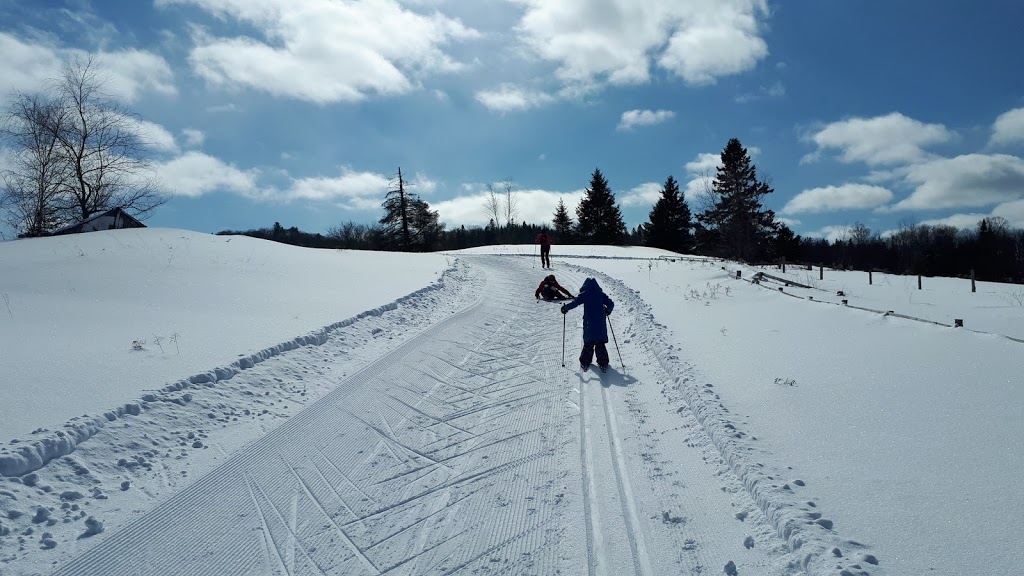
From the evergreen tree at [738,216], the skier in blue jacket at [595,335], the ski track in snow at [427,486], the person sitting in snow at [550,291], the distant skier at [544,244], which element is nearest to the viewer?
the ski track in snow at [427,486]

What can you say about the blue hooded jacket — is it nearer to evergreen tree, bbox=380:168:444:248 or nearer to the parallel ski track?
the parallel ski track

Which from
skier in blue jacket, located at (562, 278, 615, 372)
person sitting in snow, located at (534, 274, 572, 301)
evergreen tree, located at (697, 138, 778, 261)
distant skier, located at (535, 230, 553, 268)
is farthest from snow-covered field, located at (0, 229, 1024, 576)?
evergreen tree, located at (697, 138, 778, 261)

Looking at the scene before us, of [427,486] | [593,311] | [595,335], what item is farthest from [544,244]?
[427,486]

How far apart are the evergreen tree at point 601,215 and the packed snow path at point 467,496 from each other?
2245 inches

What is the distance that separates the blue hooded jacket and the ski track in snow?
950 mm

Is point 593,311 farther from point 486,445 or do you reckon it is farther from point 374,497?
point 374,497

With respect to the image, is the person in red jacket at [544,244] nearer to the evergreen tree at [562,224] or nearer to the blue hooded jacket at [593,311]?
the blue hooded jacket at [593,311]

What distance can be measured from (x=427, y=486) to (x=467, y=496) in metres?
0.45

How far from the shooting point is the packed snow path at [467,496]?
394cm

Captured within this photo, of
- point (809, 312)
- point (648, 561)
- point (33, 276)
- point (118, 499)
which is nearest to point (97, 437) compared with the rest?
point (118, 499)

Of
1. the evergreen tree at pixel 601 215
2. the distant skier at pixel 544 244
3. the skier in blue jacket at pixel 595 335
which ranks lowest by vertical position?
the skier in blue jacket at pixel 595 335

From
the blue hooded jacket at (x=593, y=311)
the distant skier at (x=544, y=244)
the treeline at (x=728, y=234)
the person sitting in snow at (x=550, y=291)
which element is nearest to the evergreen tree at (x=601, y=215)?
the treeline at (x=728, y=234)

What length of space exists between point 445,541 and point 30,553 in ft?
9.67

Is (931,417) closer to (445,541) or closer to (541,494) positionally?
(541,494)
